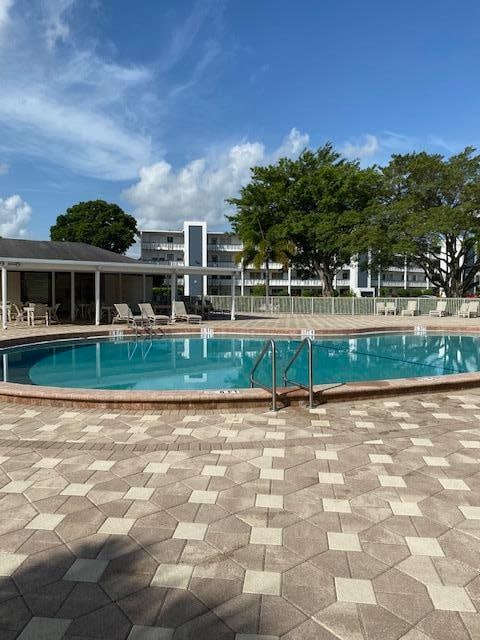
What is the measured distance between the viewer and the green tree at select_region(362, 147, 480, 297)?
89.2 ft

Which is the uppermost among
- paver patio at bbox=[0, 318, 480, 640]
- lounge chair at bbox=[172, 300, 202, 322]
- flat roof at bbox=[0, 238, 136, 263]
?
flat roof at bbox=[0, 238, 136, 263]

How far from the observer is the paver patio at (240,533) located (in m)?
2.08

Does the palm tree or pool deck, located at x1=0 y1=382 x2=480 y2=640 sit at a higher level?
the palm tree

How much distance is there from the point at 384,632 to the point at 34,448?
3574mm

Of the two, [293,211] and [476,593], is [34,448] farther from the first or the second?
[293,211]

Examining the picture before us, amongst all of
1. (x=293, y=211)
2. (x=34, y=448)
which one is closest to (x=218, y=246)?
(x=293, y=211)

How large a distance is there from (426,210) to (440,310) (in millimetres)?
7260

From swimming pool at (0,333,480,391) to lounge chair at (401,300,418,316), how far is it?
9.04 metres

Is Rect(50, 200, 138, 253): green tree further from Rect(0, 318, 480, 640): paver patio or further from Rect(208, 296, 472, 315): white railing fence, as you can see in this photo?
Rect(0, 318, 480, 640): paver patio

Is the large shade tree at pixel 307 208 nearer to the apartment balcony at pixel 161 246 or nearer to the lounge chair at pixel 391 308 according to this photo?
the lounge chair at pixel 391 308

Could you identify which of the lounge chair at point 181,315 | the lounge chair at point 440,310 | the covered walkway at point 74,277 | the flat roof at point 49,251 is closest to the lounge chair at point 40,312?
the covered walkway at point 74,277

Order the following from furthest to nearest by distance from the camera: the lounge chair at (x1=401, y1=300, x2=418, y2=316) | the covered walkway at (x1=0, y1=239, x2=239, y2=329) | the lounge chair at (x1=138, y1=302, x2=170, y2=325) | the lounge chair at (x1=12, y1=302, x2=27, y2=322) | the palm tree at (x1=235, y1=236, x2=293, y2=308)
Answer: the palm tree at (x1=235, y1=236, x2=293, y2=308), the lounge chair at (x1=401, y1=300, x2=418, y2=316), the covered walkway at (x1=0, y1=239, x2=239, y2=329), the lounge chair at (x1=12, y1=302, x2=27, y2=322), the lounge chair at (x1=138, y1=302, x2=170, y2=325)

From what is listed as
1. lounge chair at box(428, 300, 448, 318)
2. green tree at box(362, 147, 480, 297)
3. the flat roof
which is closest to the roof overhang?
the flat roof

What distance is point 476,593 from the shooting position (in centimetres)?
227
